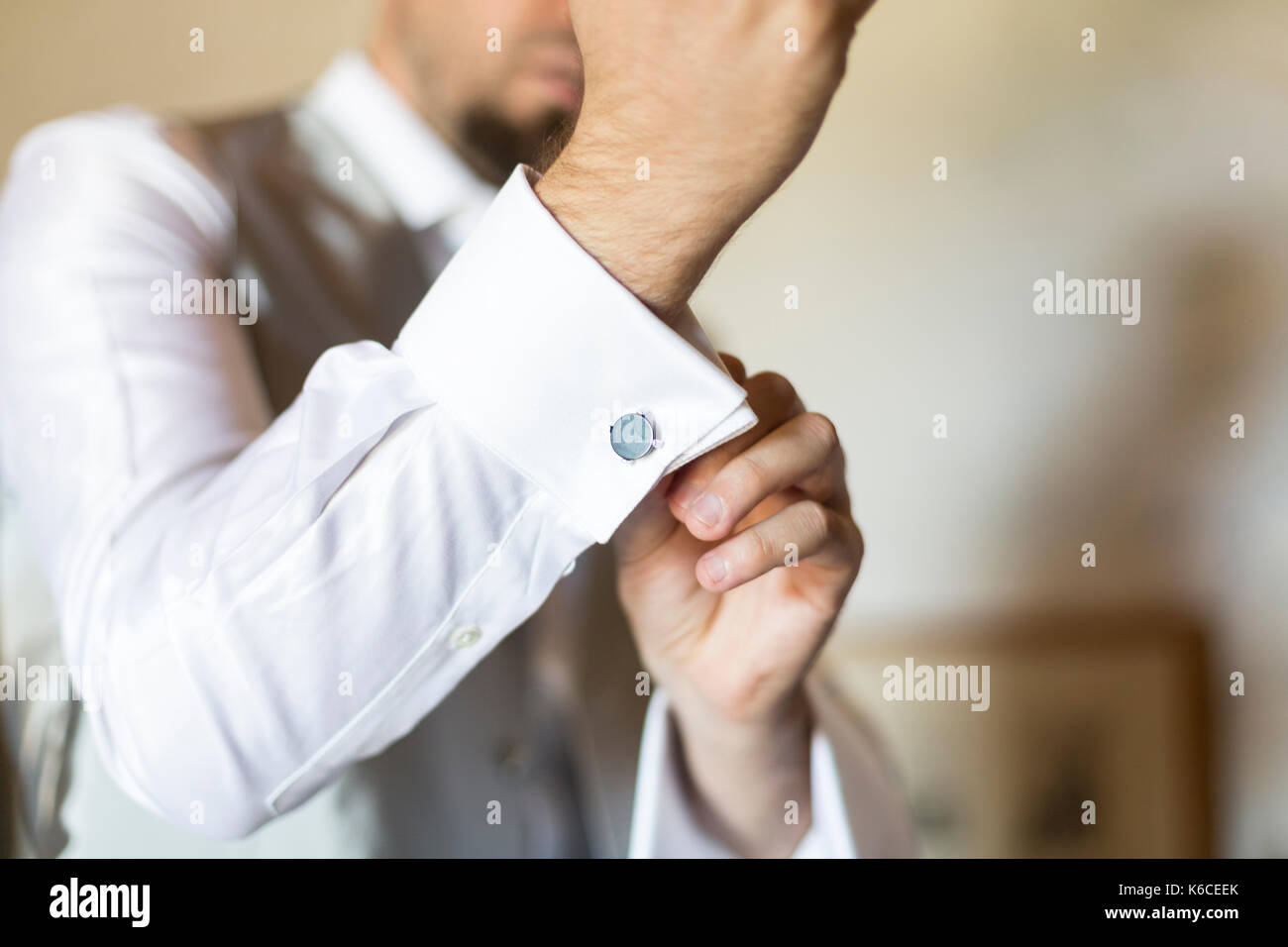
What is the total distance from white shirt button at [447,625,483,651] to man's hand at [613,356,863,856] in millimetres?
91

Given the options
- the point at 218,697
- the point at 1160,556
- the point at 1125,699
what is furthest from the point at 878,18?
the point at 218,697

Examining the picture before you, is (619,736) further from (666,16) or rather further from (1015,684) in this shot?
(666,16)

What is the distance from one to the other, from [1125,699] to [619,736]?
55cm

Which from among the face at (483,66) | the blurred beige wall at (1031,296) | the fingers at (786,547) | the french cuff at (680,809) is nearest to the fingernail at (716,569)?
the fingers at (786,547)

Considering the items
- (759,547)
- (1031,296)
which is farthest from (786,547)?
(1031,296)

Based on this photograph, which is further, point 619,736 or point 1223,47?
point 1223,47

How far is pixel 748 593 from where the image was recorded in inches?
18.4

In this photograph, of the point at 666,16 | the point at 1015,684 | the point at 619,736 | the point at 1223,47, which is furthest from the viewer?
the point at 1015,684

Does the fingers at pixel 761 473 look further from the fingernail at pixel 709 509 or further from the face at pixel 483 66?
the face at pixel 483 66

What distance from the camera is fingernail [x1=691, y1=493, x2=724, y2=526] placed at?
346mm

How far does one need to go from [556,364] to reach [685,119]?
9 cm

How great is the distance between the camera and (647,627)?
486 mm

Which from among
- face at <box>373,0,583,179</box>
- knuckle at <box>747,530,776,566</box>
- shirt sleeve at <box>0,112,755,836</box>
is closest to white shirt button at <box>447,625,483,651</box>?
shirt sleeve at <box>0,112,755,836</box>
